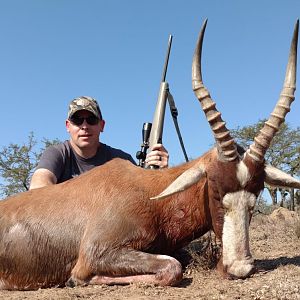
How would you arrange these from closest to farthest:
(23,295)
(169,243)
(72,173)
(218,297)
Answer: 1. (218,297)
2. (23,295)
3. (169,243)
4. (72,173)

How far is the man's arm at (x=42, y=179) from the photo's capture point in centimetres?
615

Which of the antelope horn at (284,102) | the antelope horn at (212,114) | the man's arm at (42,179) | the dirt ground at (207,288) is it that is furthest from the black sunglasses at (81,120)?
the antelope horn at (284,102)

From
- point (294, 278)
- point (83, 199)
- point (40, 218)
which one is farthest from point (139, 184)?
point (294, 278)

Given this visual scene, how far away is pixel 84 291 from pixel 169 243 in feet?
3.40

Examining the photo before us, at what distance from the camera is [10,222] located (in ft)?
16.8

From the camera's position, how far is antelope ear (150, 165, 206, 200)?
14.7 ft

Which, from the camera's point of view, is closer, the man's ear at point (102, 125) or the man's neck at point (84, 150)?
the man's neck at point (84, 150)

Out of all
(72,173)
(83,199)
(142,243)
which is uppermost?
(72,173)

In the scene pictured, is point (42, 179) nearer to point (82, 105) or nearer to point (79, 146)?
point (79, 146)

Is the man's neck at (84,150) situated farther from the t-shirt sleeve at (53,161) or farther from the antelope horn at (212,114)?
the antelope horn at (212,114)

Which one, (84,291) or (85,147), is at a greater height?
(85,147)

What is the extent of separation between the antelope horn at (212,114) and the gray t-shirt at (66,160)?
262 cm

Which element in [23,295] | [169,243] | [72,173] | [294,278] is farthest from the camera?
[72,173]

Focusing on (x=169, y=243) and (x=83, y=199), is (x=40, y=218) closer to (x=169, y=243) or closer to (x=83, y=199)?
(x=83, y=199)
